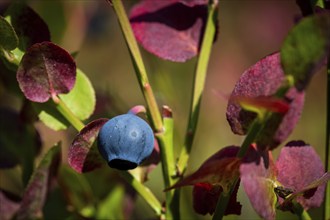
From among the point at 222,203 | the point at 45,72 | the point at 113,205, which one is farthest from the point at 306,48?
the point at 113,205

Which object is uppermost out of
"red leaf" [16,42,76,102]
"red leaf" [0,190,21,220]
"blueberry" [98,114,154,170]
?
"red leaf" [16,42,76,102]

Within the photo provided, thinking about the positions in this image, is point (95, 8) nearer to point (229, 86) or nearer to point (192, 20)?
point (229, 86)

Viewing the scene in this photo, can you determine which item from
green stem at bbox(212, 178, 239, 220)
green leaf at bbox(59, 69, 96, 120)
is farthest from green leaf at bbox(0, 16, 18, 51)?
green stem at bbox(212, 178, 239, 220)

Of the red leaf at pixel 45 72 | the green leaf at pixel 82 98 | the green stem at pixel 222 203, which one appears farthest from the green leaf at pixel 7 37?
the green stem at pixel 222 203

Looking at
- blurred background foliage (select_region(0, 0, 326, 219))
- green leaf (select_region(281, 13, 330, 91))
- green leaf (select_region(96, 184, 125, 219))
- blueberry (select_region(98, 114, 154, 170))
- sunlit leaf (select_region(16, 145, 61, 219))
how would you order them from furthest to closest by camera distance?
blurred background foliage (select_region(0, 0, 326, 219)) < green leaf (select_region(96, 184, 125, 219)) < sunlit leaf (select_region(16, 145, 61, 219)) < blueberry (select_region(98, 114, 154, 170)) < green leaf (select_region(281, 13, 330, 91))

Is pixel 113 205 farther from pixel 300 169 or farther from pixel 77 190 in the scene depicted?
pixel 300 169

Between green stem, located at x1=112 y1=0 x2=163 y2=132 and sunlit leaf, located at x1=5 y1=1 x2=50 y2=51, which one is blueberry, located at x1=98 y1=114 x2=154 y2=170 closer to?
green stem, located at x1=112 y1=0 x2=163 y2=132

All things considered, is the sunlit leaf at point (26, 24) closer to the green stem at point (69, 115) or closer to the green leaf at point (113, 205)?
the green stem at point (69, 115)

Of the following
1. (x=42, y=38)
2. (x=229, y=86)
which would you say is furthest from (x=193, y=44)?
(x=229, y=86)
